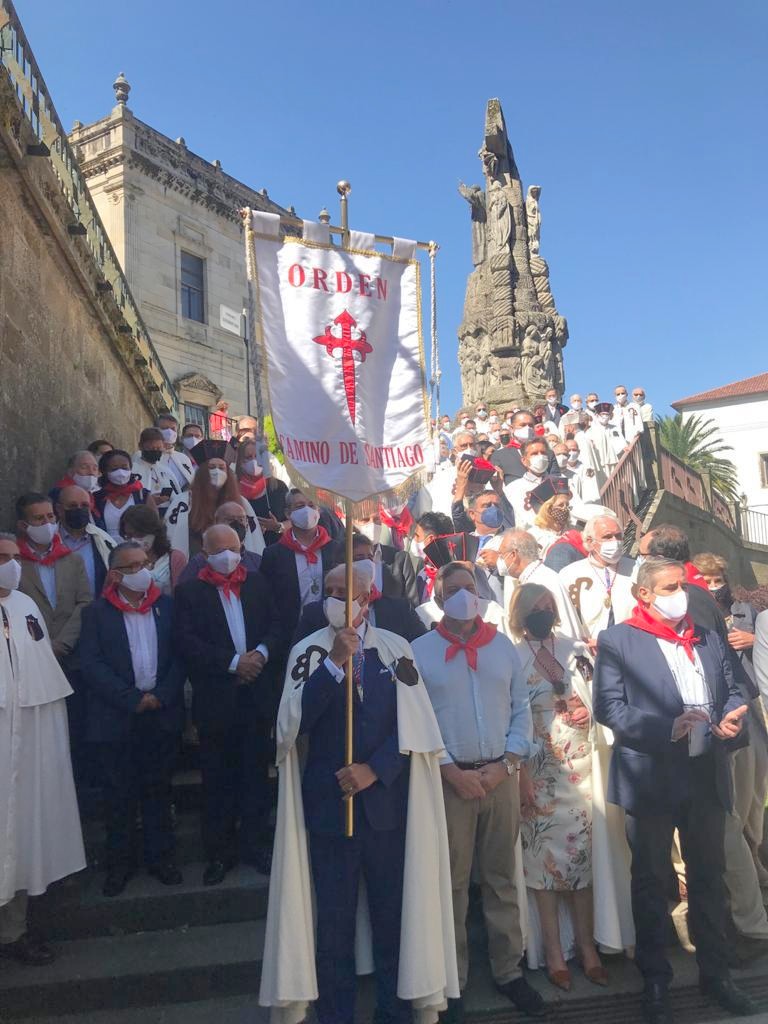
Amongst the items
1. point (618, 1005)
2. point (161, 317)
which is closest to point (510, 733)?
point (618, 1005)

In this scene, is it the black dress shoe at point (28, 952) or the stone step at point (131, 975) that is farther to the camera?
the black dress shoe at point (28, 952)

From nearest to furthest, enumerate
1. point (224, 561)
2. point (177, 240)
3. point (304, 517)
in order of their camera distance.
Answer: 1. point (224, 561)
2. point (304, 517)
3. point (177, 240)

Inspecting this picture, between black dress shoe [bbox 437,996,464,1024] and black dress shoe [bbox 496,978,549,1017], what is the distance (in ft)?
0.81

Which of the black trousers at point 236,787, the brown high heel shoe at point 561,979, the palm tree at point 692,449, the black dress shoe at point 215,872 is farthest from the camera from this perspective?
the palm tree at point 692,449

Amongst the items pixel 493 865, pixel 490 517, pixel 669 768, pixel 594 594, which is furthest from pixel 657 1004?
pixel 490 517

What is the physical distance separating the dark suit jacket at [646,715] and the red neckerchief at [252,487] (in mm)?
4278

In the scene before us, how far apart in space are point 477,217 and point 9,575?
70.8ft

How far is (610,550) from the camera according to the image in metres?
4.78

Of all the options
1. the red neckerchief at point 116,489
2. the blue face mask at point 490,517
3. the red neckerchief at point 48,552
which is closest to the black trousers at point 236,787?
the red neckerchief at point 48,552

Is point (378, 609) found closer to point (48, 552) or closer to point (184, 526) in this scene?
point (48, 552)

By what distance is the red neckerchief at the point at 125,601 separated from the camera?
14.8ft

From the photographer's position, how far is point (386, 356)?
12.8 ft

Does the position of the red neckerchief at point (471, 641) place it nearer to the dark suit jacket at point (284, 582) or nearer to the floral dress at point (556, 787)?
the floral dress at point (556, 787)

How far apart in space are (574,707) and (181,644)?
2175mm
